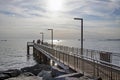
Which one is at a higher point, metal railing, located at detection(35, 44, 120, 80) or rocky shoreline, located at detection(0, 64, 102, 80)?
metal railing, located at detection(35, 44, 120, 80)

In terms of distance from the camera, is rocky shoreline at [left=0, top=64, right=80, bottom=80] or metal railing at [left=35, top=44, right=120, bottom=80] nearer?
metal railing at [left=35, top=44, right=120, bottom=80]

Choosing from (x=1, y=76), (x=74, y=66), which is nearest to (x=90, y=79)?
(x=74, y=66)

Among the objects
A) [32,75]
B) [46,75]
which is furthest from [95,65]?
[32,75]

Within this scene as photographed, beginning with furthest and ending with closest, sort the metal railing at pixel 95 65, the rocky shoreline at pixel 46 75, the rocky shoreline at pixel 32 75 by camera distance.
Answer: the rocky shoreline at pixel 32 75
the metal railing at pixel 95 65
the rocky shoreline at pixel 46 75

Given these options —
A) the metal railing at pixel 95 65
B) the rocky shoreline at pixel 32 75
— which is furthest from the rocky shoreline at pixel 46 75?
the metal railing at pixel 95 65

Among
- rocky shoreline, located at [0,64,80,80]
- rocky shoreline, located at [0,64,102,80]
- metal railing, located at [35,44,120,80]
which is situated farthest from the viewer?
rocky shoreline, located at [0,64,80,80]

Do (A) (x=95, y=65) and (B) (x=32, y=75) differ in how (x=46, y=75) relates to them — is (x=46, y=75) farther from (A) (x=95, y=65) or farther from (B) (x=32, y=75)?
(B) (x=32, y=75)

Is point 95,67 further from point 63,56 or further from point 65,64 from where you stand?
point 63,56

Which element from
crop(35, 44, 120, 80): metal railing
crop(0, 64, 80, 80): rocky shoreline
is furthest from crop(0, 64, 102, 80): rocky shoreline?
crop(35, 44, 120, 80): metal railing

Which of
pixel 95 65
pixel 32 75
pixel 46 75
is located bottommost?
pixel 32 75

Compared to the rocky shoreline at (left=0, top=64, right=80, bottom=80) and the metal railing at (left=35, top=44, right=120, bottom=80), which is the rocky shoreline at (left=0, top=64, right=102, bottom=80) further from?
the metal railing at (left=35, top=44, right=120, bottom=80)

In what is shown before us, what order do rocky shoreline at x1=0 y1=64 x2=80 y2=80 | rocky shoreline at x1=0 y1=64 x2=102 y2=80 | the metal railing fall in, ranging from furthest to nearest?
rocky shoreline at x1=0 y1=64 x2=80 y2=80
the metal railing
rocky shoreline at x1=0 y1=64 x2=102 y2=80

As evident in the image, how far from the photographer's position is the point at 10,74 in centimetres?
2250

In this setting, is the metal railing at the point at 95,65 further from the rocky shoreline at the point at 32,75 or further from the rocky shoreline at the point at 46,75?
the rocky shoreline at the point at 32,75
